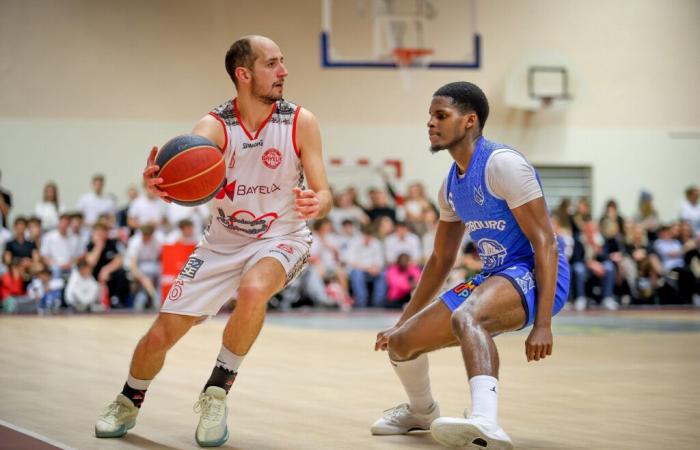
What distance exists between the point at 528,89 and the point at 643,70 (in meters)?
2.89

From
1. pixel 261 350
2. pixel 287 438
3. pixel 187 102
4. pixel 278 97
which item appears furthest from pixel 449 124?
pixel 187 102

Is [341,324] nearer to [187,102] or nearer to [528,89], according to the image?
[187,102]

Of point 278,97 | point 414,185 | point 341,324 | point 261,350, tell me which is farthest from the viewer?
point 414,185

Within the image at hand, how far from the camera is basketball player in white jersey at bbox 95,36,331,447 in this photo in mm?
4715

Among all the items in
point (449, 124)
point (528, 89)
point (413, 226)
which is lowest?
point (413, 226)

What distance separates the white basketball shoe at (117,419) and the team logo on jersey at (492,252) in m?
1.79

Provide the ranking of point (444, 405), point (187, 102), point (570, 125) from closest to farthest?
1. point (444, 405)
2. point (187, 102)
3. point (570, 125)

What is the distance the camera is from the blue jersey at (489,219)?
4621 millimetres

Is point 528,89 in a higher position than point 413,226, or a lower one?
higher

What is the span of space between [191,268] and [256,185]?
0.51 metres

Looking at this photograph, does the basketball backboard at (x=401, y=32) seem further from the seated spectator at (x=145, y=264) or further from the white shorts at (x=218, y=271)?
the white shorts at (x=218, y=271)

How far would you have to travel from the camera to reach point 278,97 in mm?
4980

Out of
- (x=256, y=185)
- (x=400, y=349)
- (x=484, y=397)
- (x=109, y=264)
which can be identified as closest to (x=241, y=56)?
(x=256, y=185)

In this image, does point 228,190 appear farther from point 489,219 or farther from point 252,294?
point 489,219
